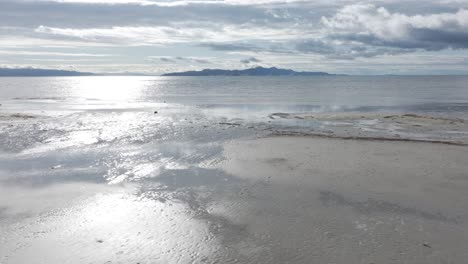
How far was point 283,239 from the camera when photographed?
38.0 feet

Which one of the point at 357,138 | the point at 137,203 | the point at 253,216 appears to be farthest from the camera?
the point at 357,138

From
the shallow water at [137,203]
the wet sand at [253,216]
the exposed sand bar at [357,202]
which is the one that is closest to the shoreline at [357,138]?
the exposed sand bar at [357,202]

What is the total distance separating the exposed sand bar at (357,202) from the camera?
10945 mm

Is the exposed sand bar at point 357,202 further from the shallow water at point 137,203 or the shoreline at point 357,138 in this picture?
the shoreline at point 357,138

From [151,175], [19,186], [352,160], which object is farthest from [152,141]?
[352,160]

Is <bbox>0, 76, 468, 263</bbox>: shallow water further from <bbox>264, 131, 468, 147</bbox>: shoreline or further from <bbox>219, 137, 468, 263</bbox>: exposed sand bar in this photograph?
<bbox>264, 131, 468, 147</bbox>: shoreline

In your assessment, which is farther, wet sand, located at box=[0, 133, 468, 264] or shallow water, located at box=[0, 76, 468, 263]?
shallow water, located at box=[0, 76, 468, 263]

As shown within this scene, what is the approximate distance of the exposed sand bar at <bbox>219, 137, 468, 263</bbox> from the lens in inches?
431

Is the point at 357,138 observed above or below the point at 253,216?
above

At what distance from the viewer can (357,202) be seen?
14.8 meters

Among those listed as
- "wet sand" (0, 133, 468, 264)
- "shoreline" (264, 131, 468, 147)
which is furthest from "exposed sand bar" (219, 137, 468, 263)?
"shoreline" (264, 131, 468, 147)

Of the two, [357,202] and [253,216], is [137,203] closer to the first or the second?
[253,216]

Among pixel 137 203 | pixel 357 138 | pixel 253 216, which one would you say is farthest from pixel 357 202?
pixel 357 138

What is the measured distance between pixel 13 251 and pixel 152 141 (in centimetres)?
1700
